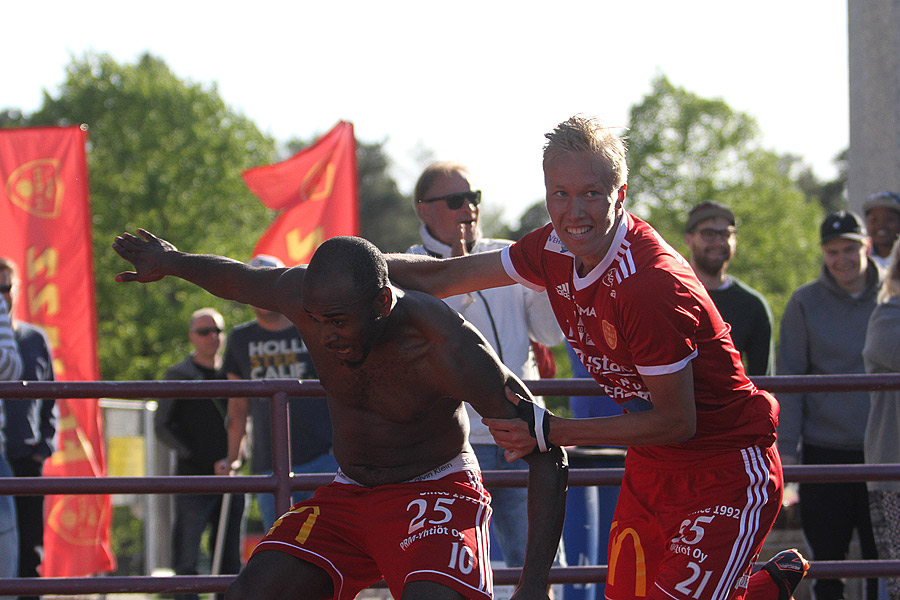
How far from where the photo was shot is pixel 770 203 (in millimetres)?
36500

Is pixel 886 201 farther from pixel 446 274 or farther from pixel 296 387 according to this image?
pixel 296 387

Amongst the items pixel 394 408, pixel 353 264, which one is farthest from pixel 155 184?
pixel 353 264

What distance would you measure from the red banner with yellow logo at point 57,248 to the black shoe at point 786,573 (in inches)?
253

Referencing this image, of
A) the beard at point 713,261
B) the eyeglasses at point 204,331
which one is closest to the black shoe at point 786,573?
the beard at point 713,261

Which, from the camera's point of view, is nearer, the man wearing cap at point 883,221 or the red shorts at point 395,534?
the red shorts at point 395,534

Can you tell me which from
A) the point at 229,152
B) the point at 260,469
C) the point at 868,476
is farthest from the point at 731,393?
the point at 229,152

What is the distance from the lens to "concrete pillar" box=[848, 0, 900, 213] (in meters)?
7.78

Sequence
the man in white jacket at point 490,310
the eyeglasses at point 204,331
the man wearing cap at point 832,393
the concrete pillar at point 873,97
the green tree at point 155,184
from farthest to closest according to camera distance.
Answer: the green tree at point 155,184
the concrete pillar at point 873,97
the eyeglasses at point 204,331
the man wearing cap at point 832,393
the man in white jacket at point 490,310

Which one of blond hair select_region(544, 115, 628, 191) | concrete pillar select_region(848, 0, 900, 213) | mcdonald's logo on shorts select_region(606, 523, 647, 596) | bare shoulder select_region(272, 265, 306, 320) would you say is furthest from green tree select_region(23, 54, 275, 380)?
blond hair select_region(544, 115, 628, 191)

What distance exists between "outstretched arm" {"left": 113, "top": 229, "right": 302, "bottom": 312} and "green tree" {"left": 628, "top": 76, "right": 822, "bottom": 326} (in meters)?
32.1

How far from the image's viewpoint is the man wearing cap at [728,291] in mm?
5605

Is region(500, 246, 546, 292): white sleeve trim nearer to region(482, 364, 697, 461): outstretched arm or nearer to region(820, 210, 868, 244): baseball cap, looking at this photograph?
region(482, 364, 697, 461): outstretched arm

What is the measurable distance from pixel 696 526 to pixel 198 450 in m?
4.81

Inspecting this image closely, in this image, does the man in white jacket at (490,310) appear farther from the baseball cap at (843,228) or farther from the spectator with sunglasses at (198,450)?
the spectator with sunglasses at (198,450)
